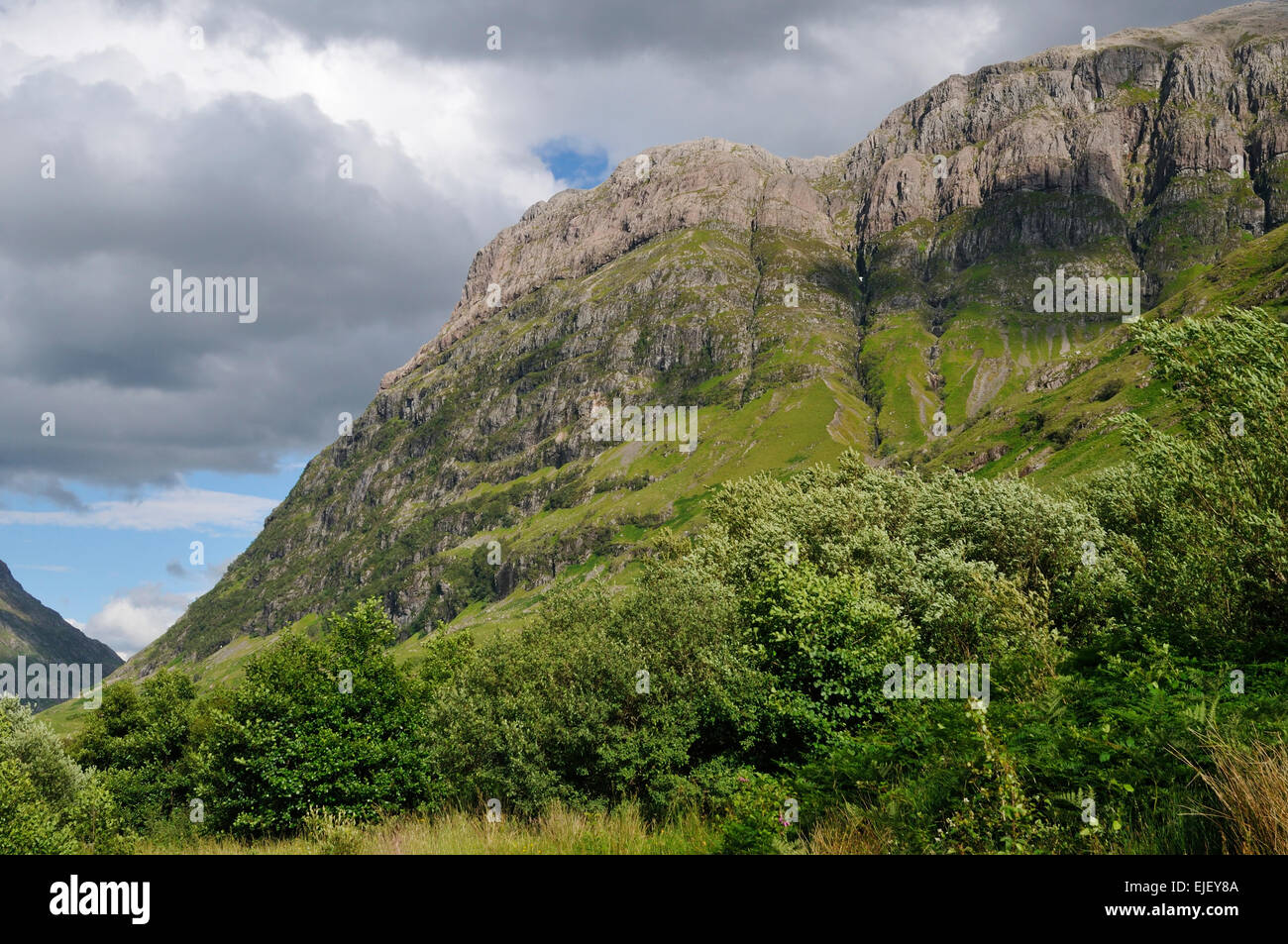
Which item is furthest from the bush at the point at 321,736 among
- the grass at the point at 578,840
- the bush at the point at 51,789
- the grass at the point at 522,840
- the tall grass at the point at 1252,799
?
the tall grass at the point at 1252,799

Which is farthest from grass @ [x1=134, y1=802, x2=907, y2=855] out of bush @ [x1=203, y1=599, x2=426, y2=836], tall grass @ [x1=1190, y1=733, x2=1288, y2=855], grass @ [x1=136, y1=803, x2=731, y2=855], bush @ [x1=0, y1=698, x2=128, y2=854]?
bush @ [x1=0, y1=698, x2=128, y2=854]

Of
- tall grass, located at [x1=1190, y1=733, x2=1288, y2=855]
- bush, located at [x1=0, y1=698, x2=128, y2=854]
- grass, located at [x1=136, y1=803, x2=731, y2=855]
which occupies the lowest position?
bush, located at [x1=0, y1=698, x2=128, y2=854]

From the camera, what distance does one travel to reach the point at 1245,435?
21.2 metres

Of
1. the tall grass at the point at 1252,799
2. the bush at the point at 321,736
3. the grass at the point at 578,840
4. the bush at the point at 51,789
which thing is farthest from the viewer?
the bush at the point at 321,736

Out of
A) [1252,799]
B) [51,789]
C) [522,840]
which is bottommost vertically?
[51,789]

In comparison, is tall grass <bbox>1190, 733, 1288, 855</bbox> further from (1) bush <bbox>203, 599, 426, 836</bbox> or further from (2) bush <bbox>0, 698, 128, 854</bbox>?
(2) bush <bbox>0, 698, 128, 854</bbox>

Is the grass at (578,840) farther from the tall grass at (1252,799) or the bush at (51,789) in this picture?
the bush at (51,789)

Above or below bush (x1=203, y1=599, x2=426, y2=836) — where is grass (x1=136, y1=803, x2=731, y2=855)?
above

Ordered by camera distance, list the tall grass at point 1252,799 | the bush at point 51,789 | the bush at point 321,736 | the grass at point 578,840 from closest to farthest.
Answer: the tall grass at point 1252,799 → the grass at point 578,840 → the bush at point 51,789 → the bush at point 321,736

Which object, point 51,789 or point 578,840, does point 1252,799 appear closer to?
point 578,840

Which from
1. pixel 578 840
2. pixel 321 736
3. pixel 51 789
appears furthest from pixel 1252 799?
pixel 51 789
